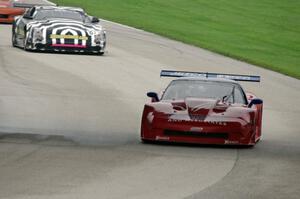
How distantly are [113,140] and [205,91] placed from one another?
1.84 meters

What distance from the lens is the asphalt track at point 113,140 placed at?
12.8 m

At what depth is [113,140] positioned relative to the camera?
1767cm

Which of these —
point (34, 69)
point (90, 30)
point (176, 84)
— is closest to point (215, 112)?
point (176, 84)

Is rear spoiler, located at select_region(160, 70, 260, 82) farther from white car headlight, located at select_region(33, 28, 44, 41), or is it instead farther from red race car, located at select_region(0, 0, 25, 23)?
red race car, located at select_region(0, 0, 25, 23)

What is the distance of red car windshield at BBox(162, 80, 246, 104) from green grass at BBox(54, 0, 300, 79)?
1306 centimetres

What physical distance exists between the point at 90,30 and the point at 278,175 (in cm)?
1869

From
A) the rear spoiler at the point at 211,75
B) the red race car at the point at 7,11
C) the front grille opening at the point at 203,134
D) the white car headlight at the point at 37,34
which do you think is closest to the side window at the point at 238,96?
the rear spoiler at the point at 211,75

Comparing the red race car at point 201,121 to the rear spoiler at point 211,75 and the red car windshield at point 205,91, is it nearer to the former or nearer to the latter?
the red car windshield at point 205,91

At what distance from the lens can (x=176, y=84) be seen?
62.0 ft

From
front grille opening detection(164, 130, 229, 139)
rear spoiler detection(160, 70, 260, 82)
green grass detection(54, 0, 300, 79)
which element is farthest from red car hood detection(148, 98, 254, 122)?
green grass detection(54, 0, 300, 79)

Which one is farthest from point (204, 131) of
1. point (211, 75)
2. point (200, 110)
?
point (211, 75)

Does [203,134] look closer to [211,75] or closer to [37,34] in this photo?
[211,75]

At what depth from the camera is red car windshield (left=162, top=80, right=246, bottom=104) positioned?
1848 cm

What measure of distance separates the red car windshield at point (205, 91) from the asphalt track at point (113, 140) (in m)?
0.83
